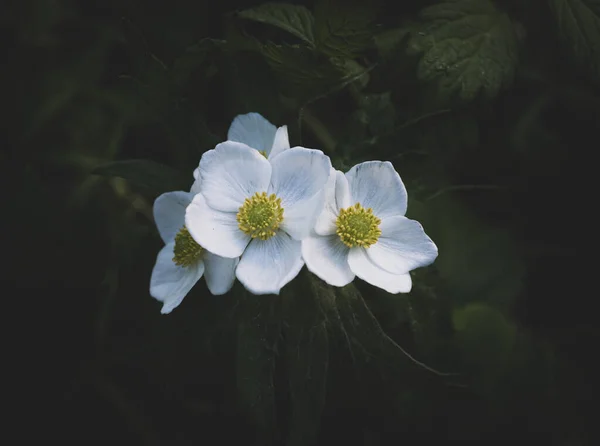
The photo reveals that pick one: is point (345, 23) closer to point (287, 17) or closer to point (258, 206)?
point (287, 17)

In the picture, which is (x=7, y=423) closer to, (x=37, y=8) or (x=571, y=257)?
(x=37, y=8)

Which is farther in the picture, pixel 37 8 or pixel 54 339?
pixel 37 8

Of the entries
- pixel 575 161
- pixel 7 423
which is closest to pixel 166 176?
pixel 7 423

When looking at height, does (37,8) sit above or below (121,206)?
above

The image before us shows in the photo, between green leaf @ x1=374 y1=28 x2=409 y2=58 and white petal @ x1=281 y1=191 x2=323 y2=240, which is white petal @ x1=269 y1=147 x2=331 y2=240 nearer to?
white petal @ x1=281 y1=191 x2=323 y2=240

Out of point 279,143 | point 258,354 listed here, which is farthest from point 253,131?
point 258,354

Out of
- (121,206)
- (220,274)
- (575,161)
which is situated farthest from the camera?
(121,206)

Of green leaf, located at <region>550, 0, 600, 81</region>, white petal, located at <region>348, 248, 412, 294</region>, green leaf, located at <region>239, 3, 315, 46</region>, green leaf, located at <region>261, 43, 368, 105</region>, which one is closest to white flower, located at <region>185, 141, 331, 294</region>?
white petal, located at <region>348, 248, 412, 294</region>
